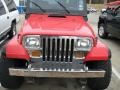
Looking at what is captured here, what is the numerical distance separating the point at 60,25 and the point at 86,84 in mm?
1437

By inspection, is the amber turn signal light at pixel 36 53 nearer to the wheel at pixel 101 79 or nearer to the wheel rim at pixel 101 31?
the wheel at pixel 101 79

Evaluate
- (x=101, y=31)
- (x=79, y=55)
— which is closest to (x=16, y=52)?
(x=79, y=55)

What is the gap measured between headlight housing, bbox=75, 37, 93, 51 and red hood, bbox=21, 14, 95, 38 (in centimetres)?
9

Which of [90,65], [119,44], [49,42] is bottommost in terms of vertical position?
[119,44]

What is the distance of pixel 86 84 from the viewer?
6.73m

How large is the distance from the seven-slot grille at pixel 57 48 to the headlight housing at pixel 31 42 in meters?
0.10

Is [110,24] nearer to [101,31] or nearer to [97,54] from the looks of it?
[101,31]

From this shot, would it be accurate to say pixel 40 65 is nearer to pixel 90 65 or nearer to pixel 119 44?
pixel 90 65

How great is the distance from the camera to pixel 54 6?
7.25 m

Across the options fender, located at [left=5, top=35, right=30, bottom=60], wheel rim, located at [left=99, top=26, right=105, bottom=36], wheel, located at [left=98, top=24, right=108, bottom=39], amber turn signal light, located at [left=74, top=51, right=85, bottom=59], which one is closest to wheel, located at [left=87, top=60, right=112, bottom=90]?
amber turn signal light, located at [left=74, top=51, right=85, bottom=59]

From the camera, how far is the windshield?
23.6 ft

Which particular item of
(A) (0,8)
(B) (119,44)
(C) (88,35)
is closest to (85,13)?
(C) (88,35)

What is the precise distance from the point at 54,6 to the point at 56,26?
1219 mm

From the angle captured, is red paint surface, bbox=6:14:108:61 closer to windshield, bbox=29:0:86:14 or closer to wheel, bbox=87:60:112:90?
wheel, bbox=87:60:112:90
